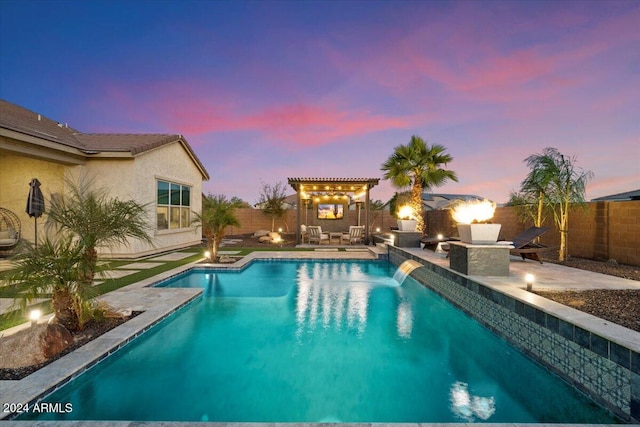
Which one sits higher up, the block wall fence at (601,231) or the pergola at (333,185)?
the pergola at (333,185)

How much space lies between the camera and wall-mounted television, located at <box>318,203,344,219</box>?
75.1 ft

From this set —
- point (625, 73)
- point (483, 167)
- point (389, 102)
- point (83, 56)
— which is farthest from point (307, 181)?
point (483, 167)

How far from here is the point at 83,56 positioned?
46.9 feet

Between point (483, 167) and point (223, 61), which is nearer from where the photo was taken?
point (223, 61)

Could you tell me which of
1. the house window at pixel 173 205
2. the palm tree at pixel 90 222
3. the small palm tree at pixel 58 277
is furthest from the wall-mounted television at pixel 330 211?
the small palm tree at pixel 58 277

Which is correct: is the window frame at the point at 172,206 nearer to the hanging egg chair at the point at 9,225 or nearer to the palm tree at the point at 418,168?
the hanging egg chair at the point at 9,225

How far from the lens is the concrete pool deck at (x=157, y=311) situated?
2682 millimetres

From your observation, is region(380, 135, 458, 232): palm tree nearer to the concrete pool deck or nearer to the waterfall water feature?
the waterfall water feature

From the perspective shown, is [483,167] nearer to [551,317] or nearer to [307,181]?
[307,181]

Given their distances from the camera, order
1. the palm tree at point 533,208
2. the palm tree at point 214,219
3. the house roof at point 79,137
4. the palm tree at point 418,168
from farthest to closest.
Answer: the palm tree at point 418,168, the palm tree at point 214,219, the palm tree at point 533,208, the house roof at point 79,137

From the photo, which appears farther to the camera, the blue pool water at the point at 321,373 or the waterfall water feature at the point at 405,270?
the waterfall water feature at the point at 405,270

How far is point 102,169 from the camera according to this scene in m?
10.8

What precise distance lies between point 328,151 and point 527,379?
24.2 metres

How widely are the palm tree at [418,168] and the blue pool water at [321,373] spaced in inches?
350
